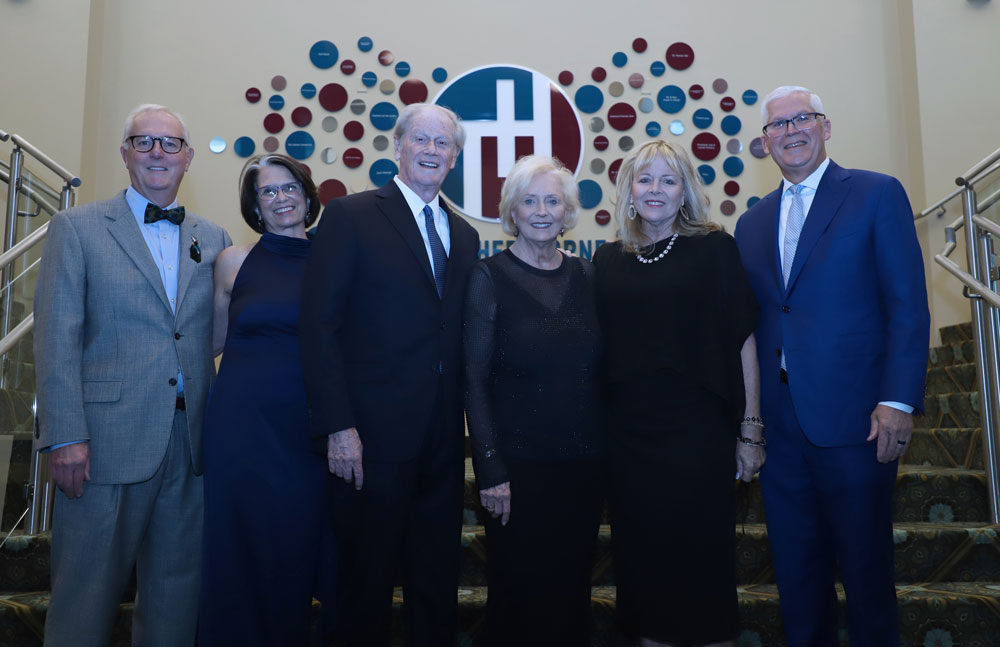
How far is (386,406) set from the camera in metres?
1.91

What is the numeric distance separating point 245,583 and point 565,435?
2.87ft

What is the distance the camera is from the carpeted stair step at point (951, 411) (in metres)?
3.56

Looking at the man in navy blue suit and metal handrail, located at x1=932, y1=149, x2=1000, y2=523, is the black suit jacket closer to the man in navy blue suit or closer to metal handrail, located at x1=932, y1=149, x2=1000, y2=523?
the man in navy blue suit

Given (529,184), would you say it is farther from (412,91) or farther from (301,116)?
(301,116)

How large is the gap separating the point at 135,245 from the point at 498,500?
1154 millimetres

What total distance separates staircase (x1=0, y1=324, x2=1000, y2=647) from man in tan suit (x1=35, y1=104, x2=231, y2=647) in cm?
64

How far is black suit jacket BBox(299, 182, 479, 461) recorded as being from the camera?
6.19 feet

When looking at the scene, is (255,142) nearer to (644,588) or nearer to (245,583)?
(245,583)

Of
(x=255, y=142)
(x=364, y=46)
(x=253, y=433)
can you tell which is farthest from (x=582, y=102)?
(x=253, y=433)

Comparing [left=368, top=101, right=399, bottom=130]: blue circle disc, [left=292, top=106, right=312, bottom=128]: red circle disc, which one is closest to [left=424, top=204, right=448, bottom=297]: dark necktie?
[left=368, top=101, right=399, bottom=130]: blue circle disc

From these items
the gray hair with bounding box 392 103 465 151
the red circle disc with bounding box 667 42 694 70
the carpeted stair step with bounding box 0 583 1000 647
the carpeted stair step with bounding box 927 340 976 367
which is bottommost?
the carpeted stair step with bounding box 0 583 1000 647

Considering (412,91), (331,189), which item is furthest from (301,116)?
(412,91)

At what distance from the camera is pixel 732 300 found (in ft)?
6.63

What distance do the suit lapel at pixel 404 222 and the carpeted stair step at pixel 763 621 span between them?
3.74 feet
